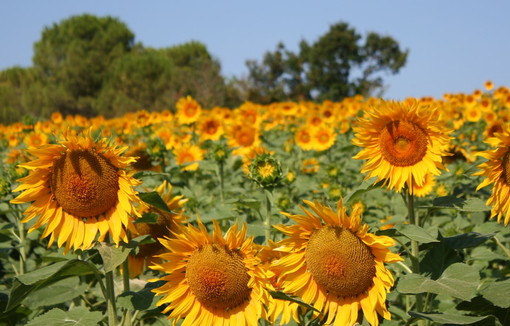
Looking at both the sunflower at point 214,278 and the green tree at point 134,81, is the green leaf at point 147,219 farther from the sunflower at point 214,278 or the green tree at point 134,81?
the green tree at point 134,81

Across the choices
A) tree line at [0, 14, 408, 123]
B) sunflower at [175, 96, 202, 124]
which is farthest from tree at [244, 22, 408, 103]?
sunflower at [175, 96, 202, 124]

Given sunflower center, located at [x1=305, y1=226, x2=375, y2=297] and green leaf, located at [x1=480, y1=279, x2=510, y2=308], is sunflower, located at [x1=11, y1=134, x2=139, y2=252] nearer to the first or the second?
sunflower center, located at [x1=305, y1=226, x2=375, y2=297]

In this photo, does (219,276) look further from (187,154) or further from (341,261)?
(187,154)

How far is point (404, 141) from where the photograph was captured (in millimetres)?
2236

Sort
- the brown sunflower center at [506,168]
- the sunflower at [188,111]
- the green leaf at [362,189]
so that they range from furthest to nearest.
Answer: the sunflower at [188,111] < the brown sunflower center at [506,168] < the green leaf at [362,189]

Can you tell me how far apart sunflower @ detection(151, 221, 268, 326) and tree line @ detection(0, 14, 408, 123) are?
25987 millimetres

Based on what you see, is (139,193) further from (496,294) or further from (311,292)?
(496,294)

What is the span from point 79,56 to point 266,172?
121 feet

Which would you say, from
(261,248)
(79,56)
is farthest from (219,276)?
(79,56)

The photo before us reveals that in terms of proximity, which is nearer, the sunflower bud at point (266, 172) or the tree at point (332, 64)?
the sunflower bud at point (266, 172)

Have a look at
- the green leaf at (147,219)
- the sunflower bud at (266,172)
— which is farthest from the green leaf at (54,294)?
the sunflower bud at (266,172)

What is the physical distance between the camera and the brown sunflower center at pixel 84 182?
1.94 metres

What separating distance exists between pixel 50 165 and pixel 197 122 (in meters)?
4.40

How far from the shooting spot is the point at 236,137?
589cm
